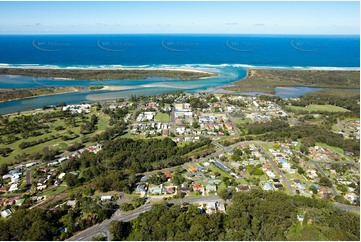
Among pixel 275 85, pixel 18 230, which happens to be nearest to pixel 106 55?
pixel 275 85

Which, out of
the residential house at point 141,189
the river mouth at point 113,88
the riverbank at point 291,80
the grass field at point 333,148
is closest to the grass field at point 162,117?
the river mouth at point 113,88

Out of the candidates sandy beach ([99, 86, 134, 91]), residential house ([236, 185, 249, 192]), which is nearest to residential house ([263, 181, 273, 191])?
residential house ([236, 185, 249, 192])

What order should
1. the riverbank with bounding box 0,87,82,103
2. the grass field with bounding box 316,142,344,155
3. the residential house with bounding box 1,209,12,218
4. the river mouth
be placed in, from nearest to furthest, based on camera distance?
the residential house with bounding box 1,209,12,218 < the grass field with bounding box 316,142,344,155 < the river mouth < the riverbank with bounding box 0,87,82,103

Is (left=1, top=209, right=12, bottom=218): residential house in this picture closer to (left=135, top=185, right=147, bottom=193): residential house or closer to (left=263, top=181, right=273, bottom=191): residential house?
(left=135, top=185, right=147, bottom=193): residential house

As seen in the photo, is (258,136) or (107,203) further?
(258,136)

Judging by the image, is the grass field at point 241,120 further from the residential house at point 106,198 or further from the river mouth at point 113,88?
the residential house at point 106,198

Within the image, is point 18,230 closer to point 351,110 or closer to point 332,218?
point 332,218

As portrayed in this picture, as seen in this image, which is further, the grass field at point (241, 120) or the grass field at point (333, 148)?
the grass field at point (241, 120)
